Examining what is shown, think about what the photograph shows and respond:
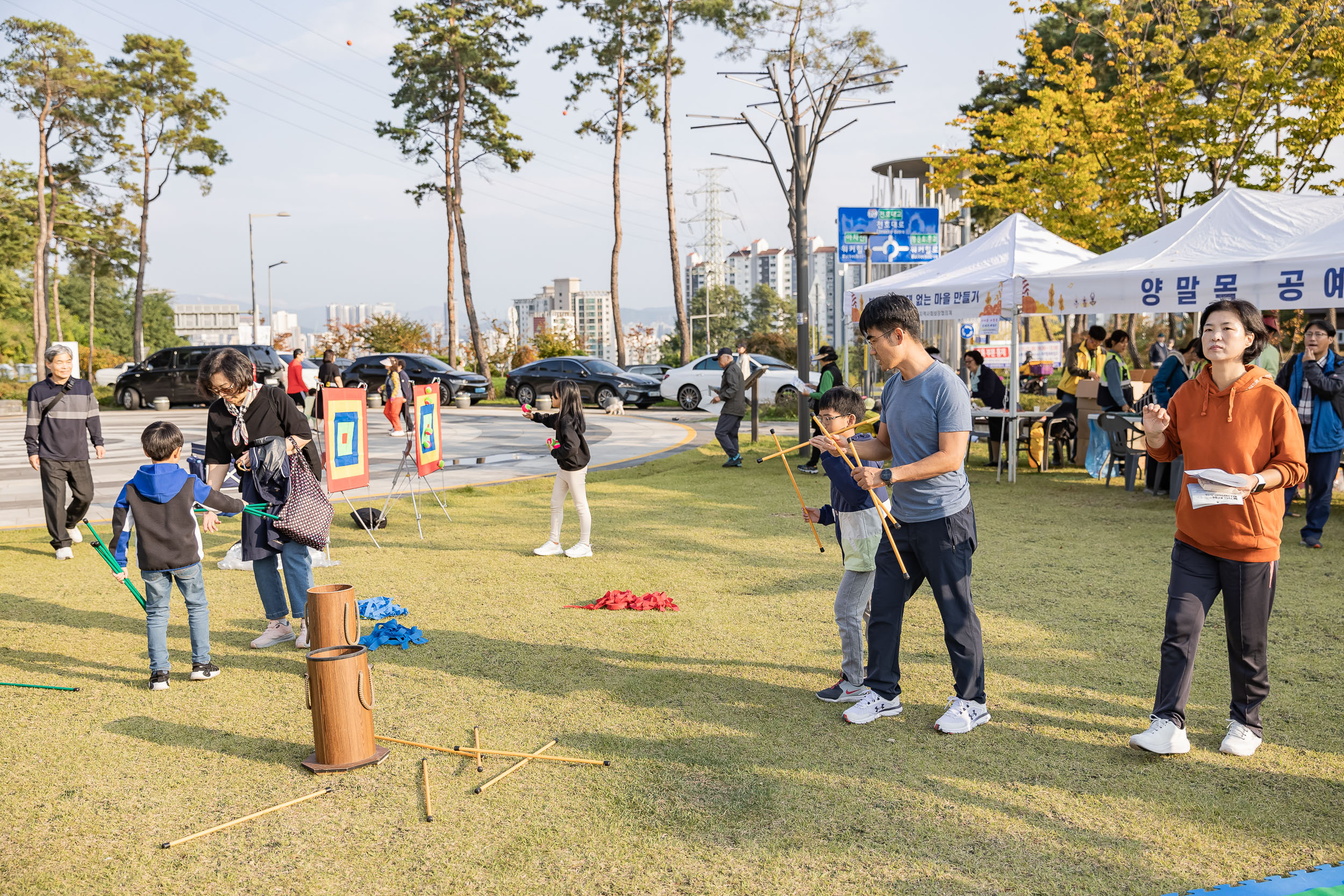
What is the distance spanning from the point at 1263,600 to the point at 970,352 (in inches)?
349

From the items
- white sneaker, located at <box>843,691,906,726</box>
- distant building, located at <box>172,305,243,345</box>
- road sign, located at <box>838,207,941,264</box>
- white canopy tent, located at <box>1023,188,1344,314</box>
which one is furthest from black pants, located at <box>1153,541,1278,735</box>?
distant building, located at <box>172,305,243,345</box>

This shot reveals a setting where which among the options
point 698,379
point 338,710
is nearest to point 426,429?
point 338,710

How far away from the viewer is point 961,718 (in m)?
4.05

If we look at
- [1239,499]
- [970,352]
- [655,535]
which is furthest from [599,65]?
[1239,499]

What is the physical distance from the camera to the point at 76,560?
7938 mm

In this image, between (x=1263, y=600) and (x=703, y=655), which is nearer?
(x=1263, y=600)

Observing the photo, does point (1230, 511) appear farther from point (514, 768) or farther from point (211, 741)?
point (211, 741)

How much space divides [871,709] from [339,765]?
226 centimetres

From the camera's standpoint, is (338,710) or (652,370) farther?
(652,370)

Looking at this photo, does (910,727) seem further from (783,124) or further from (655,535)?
(783,124)

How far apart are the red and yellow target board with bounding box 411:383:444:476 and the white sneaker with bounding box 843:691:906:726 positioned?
5936 millimetres

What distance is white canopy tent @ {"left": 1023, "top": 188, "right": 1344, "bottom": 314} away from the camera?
860 centimetres

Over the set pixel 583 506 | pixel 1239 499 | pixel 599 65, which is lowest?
pixel 583 506

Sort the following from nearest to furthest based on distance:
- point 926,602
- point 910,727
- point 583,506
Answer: point 910,727, point 926,602, point 583,506
